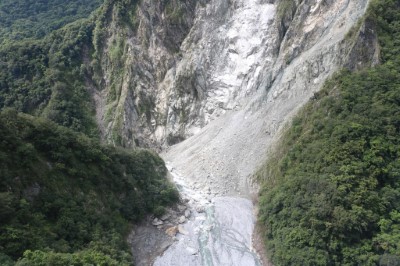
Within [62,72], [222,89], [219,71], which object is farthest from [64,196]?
[62,72]

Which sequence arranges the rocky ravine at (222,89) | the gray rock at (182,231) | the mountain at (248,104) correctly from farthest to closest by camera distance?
the rocky ravine at (222,89) → the gray rock at (182,231) → the mountain at (248,104)

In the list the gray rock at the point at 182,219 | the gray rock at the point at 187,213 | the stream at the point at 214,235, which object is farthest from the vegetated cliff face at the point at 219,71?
the gray rock at the point at 182,219

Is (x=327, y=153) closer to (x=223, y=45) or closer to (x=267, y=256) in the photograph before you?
(x=267, y=256)

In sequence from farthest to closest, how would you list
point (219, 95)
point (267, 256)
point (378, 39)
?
point (219, 95) < point (378, 39) < point (267, 256)

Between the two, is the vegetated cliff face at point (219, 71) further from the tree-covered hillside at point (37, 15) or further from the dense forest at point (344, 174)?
the tree-covered hillside at point (37, 15)

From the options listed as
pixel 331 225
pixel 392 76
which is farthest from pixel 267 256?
pixel 392 76
